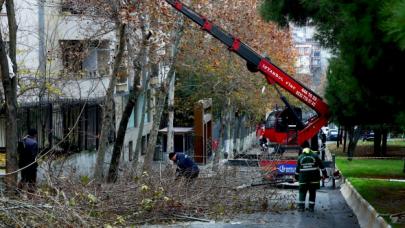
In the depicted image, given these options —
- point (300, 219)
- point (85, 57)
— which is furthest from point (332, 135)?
point (300, 219)

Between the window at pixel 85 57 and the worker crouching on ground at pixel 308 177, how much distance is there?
31.5 feet

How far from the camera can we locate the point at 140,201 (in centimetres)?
1540

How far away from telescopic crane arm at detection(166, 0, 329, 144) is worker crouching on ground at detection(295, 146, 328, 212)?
4.22m

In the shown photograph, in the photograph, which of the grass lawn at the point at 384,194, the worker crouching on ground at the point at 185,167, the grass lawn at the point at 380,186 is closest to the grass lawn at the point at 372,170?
the grass lawn at the point at 380,186

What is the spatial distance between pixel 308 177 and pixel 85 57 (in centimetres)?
1319

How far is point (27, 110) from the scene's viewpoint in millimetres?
26547

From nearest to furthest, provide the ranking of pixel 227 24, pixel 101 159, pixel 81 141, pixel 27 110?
pixel 101 159
pixel 27 110
pixel 81 141
pixel 227 24

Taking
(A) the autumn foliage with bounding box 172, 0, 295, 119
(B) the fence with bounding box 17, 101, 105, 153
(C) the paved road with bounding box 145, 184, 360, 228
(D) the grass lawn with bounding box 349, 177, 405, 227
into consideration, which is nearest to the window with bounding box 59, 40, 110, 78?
(B) the fence with bounding box 17, 101, 105, 153

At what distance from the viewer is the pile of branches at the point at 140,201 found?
34.7 ft

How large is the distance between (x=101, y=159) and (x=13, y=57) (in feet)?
18.1

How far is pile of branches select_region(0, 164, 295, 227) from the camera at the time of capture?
34.7 ft

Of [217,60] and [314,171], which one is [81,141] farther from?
[314,171]

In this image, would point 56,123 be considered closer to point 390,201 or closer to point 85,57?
point 85,57

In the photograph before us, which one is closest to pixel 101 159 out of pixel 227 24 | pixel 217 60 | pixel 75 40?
pixel 75 40
